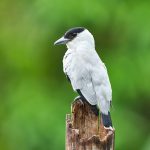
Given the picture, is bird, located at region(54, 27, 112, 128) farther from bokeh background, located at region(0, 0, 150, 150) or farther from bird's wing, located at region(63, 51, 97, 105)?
bokeh background, located at region(0, 0, 150, 150)

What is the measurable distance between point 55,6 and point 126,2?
2.43 ft

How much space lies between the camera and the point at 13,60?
30.5ft

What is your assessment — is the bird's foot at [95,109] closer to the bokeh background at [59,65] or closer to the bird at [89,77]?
the bird at [89,77]

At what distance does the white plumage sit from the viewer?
5.25 metres

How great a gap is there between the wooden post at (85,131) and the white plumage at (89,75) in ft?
0.23

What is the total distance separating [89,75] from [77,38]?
0.42 metres

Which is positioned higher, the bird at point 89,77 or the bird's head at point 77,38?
the bird's head at point 77,38

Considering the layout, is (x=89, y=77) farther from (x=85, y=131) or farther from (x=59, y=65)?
(x=59, y=65)

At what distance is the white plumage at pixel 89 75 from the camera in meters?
5.25

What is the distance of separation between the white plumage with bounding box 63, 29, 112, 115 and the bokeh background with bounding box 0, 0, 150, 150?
122 inches

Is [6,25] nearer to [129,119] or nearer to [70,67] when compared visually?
[129,119]

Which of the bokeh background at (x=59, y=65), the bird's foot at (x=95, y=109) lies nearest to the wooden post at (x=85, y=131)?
the bird's foot at (x=95, y=109)

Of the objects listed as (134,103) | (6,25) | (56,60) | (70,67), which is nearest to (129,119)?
(134,103)

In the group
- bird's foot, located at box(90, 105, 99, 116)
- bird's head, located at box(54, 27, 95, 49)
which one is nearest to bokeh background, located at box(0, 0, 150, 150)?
bird's head, located at box(54, 27, 95, 49)
